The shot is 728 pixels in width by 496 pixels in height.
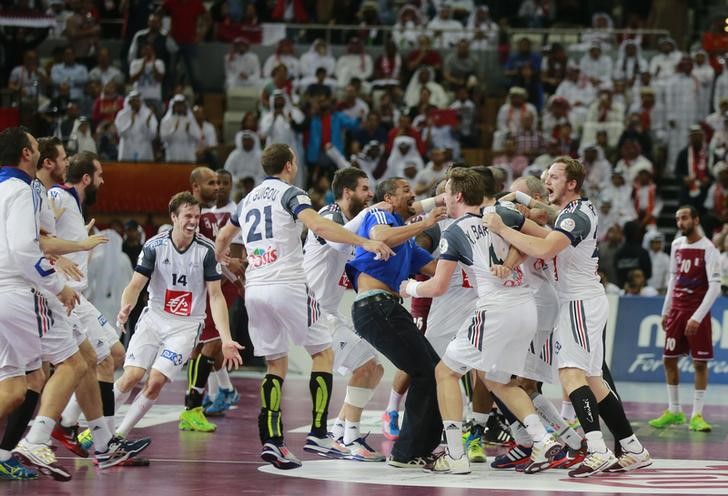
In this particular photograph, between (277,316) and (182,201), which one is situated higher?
(182,201)

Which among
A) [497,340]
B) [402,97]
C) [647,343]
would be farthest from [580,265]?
[402,97]

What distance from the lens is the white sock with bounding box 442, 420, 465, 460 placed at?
955 cm

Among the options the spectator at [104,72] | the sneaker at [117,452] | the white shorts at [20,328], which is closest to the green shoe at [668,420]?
the sneaker at [117,452]

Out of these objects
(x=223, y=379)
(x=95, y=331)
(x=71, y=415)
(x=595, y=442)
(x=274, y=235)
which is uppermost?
(x=274, y=235)

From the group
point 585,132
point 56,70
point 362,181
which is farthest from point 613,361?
point 56,70

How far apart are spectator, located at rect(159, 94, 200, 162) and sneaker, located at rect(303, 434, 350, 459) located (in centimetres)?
1245

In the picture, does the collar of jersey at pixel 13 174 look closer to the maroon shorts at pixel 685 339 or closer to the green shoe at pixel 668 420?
the green shoe at pixel 668 420

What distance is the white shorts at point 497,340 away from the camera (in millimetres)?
9446

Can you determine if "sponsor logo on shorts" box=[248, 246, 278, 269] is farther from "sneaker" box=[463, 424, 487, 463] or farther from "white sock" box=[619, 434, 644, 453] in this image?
"white sock" box=[619, 434, 644, 453]

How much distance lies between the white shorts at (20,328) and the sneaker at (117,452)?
1.11 m

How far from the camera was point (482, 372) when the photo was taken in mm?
9797

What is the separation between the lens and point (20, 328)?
892cm

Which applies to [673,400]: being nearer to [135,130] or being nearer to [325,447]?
[325,447]

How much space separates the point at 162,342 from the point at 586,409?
12.3 feet
